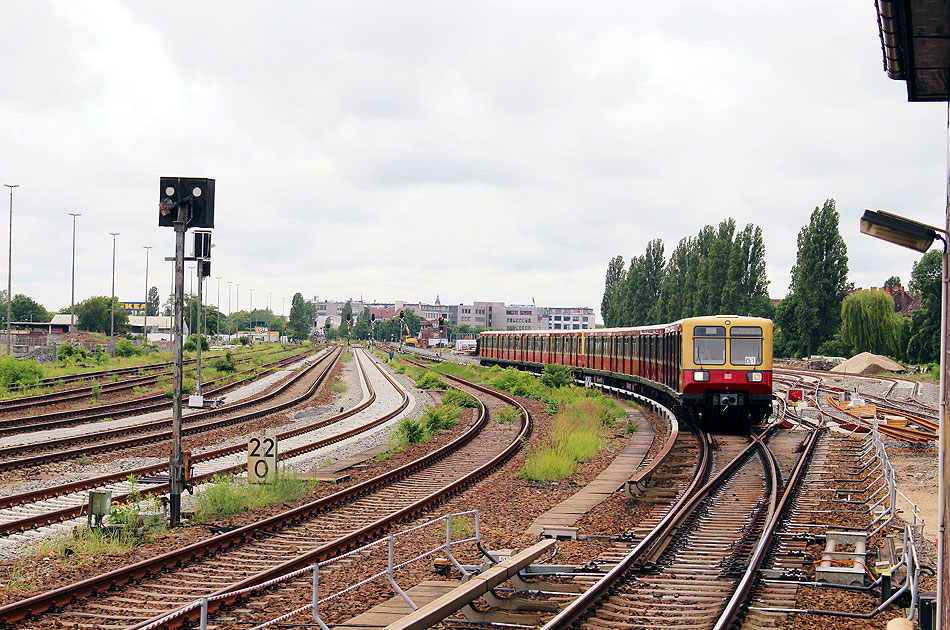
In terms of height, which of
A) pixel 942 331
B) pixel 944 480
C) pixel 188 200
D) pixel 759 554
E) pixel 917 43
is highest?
pixel 917 43

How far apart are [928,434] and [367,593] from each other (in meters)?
16.9

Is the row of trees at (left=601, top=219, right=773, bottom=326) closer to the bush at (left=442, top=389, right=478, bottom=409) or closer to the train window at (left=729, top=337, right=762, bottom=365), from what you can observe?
the bush at (left=442, top=389, right=478, bottom=409)

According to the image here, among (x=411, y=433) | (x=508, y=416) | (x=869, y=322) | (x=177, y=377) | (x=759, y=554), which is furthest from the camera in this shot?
(x=869, y=322)

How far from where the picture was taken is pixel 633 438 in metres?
22.3

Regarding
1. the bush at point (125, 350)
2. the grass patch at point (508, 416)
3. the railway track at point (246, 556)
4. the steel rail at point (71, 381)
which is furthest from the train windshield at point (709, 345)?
the bush at point (125, 350)

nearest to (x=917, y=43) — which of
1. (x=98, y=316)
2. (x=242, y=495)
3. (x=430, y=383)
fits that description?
(x=242, y=495)

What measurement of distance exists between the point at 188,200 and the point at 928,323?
5837 cm

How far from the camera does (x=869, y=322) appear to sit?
204 feet

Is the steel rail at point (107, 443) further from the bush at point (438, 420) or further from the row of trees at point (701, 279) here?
the row of trees at point (701, 279)

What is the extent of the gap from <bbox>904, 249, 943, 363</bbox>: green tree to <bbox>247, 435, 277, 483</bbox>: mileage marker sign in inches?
2098

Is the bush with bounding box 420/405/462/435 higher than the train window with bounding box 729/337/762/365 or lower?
lower

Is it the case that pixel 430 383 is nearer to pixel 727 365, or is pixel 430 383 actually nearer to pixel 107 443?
pixel 727 365

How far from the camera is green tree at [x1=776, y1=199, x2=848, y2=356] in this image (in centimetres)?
6184

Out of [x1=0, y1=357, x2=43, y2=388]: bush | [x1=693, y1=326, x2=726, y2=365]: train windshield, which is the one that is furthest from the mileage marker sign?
[x1=0, y1=357, x2=43, y2=388]: bush
